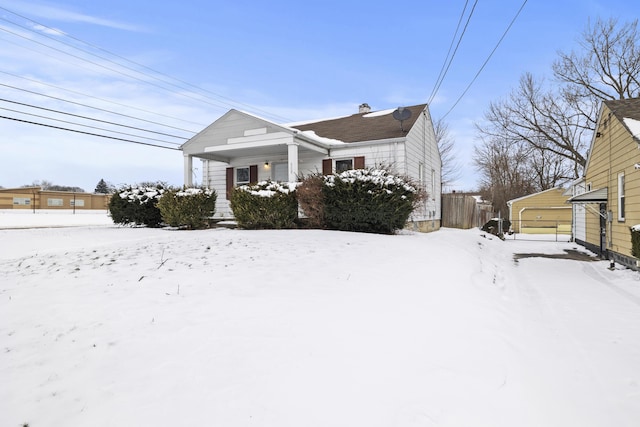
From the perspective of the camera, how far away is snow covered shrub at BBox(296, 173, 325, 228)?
31.6 ft

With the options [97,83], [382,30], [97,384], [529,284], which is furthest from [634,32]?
[97,83]

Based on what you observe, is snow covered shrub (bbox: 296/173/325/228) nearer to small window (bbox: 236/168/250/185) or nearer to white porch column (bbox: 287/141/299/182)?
white porch column (bbox: 287/141/299/182)

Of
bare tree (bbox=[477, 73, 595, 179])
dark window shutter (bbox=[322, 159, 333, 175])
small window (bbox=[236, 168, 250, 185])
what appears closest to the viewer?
dark window shutter (bbox=[322, 159, 333, 175])

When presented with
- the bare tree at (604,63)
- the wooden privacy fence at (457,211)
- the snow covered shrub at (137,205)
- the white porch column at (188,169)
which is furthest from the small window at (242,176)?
the bare tree at (604,63)

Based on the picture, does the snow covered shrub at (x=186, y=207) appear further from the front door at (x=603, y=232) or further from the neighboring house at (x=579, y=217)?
the neighboring house at (x=579, y=217)

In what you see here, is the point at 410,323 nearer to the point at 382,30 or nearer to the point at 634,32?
the point at 382,30

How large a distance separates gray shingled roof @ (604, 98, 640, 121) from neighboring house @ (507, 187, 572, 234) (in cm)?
1280

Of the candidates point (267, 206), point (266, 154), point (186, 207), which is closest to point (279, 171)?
point (266, 154)

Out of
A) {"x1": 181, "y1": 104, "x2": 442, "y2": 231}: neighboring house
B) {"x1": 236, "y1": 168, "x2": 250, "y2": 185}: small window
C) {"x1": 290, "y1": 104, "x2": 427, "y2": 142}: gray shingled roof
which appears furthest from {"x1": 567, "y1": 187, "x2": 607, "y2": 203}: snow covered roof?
{"x1": 236, "y1": 168, "x2": 250, "y2": 185}: small window

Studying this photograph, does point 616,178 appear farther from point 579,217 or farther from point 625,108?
point 579,217

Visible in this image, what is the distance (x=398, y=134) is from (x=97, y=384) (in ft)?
40.3

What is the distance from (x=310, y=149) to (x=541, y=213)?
18.9 meters

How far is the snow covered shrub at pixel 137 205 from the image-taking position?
12320 mm

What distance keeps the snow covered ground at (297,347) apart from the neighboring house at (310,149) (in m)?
6.95
